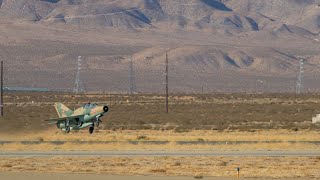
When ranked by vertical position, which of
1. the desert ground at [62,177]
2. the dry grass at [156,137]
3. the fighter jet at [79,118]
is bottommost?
the dry grass at [156,137]

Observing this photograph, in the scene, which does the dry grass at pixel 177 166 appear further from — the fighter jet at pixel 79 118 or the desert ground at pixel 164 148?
the fighter jet at pixel 79 118

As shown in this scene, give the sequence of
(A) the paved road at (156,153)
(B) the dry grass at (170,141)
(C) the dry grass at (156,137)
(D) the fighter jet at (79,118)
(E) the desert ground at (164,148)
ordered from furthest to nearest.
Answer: (D) the fighter jet at (79,118) < (C) the dry grass at (156,137) < (B) the dry grass at (170,141) < (A) the paved road at (156,153) < (E) the desert ground at (164,148)

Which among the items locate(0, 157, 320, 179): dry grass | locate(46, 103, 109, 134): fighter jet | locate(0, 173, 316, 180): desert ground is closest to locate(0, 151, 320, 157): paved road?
locate(0, 157, 320, 179): dry grass

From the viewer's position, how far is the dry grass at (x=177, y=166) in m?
31.2

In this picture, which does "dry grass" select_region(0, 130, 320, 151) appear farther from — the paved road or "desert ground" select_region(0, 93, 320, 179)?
the paved road

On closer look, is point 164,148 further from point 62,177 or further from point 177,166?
point 62,177

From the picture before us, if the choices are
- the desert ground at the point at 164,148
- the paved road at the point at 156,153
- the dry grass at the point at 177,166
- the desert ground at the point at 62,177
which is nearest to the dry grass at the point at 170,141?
the desert ground at the point at 164,148

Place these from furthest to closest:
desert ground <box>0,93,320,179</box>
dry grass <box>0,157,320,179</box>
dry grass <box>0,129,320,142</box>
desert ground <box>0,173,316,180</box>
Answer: dry grass <box>0,129,320,142</box>, desert ground <box>0,93,320,179</box>, dry grass <box>0,157,320,179</box>, desert ground <box>0,173,316,180</box>

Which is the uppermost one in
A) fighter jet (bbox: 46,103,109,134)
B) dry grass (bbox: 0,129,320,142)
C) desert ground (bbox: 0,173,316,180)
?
fighter jet (bbox: 46,103,109,134)

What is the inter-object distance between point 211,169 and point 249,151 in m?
8.66

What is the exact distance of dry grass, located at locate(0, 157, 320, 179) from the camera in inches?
1229

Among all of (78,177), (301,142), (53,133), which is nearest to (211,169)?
(78,177)

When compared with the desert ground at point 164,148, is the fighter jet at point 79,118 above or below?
above

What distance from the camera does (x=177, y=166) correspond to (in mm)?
33406
